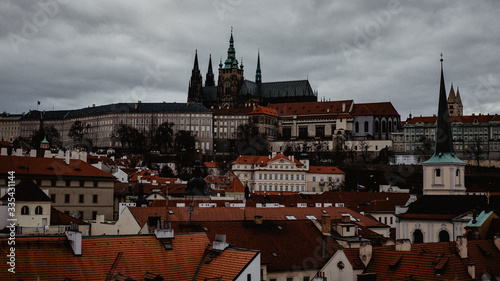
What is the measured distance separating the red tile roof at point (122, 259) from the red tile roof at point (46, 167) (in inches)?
1444

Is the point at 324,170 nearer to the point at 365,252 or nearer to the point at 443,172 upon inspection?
the point at 443,172

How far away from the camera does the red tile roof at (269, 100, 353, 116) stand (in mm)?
183625

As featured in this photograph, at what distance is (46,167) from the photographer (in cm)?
6275

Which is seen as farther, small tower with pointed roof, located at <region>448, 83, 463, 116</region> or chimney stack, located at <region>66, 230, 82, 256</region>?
small tower with pointed roof, located at <region>448, 83, 463, 116</region>

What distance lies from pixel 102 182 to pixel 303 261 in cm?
3548

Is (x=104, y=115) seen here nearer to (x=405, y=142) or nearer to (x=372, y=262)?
(x=405, y=142)

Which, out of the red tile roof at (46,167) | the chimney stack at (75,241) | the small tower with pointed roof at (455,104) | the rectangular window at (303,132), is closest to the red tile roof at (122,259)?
the chimney stack at (75,241)

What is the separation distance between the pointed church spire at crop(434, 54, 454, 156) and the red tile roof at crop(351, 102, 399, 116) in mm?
102161

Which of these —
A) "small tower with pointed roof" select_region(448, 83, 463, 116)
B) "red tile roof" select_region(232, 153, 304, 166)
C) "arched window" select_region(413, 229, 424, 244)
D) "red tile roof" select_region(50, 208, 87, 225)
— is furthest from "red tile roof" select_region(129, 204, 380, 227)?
"small tower with pointed roof" select_region(448, 83, 463, 116)

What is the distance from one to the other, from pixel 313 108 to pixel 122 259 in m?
166

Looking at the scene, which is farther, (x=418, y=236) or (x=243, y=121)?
(x=243, y=121)

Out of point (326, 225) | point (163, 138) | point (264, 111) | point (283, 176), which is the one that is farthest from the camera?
point (264, 111)

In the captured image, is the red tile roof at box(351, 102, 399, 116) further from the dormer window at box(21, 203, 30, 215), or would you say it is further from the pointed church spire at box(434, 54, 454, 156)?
the dormer window at box(21, 203, 30, 215)

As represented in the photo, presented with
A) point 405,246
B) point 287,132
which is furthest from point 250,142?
point 405,246
